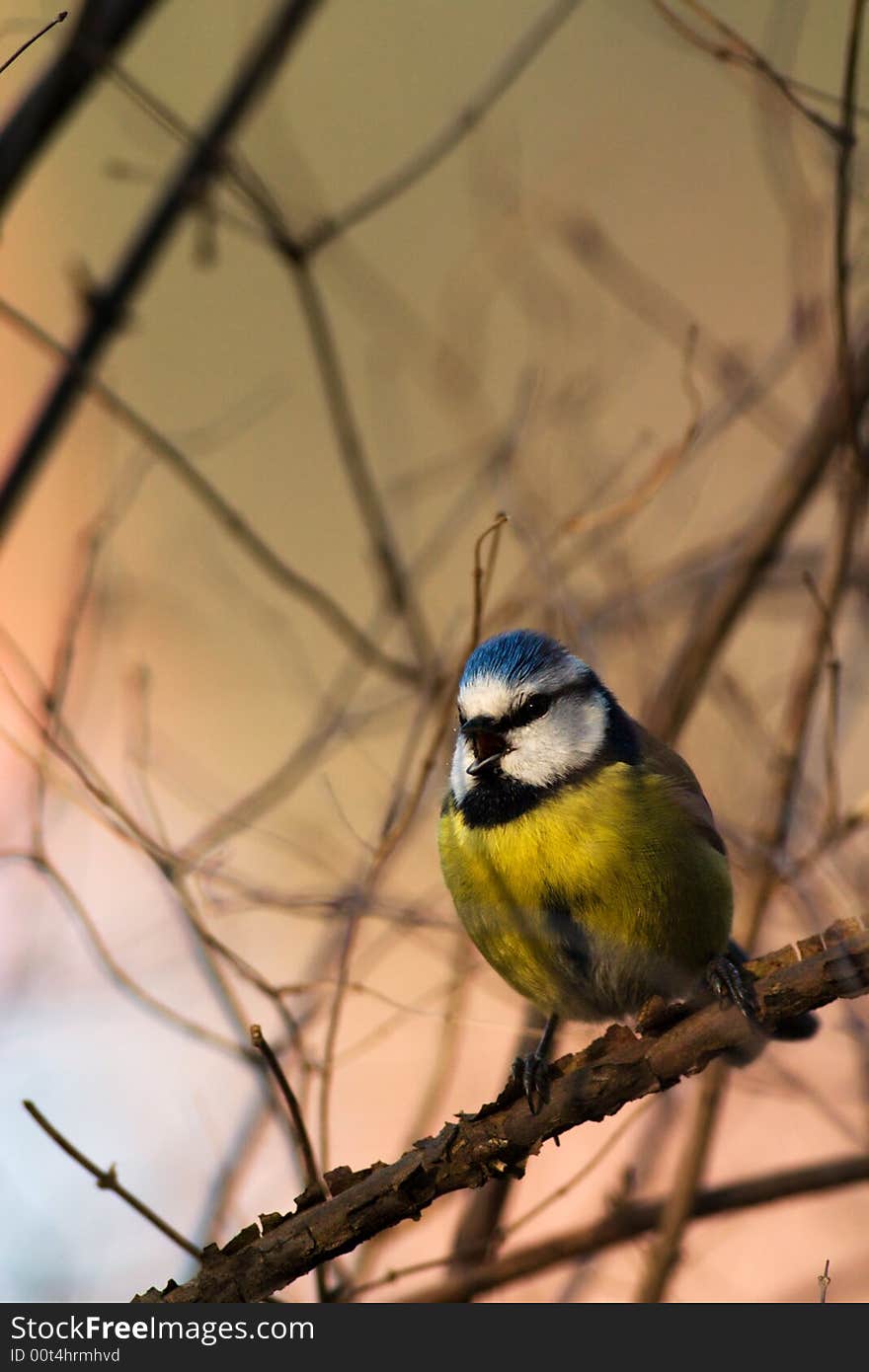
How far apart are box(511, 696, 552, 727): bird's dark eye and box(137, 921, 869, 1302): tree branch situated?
0.84 metres

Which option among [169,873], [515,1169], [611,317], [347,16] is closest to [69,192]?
[347,16]

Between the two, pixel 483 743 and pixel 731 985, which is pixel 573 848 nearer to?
pixel 483 743

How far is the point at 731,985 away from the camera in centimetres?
223

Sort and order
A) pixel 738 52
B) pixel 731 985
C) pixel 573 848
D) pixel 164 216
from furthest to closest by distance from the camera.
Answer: pixel 164 216
pixel 573 848
pixel 738 52
pixel 731 985

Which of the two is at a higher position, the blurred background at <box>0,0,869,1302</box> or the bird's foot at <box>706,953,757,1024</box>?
the blurred background at <box>0,0,869,1302</box>

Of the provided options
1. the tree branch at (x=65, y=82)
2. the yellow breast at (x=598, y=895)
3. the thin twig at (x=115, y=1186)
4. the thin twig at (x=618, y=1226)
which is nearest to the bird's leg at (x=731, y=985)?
the yellow breast at (x=598, y=895)

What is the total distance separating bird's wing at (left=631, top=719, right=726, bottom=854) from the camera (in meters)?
2.76

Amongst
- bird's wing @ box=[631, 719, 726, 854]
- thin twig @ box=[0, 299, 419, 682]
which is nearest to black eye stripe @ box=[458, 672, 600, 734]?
bird's wing @ box=[631, 719, 726, 854]

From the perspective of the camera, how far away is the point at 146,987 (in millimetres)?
3133

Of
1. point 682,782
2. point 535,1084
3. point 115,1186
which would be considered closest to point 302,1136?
point 115,1186

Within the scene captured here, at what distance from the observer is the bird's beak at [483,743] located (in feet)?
9.13

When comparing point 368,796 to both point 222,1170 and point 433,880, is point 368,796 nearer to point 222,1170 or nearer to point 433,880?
point 433,880

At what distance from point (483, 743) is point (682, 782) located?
1.39ft

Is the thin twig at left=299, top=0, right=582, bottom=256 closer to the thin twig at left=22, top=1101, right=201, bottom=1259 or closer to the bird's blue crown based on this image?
the bird's blue crown
